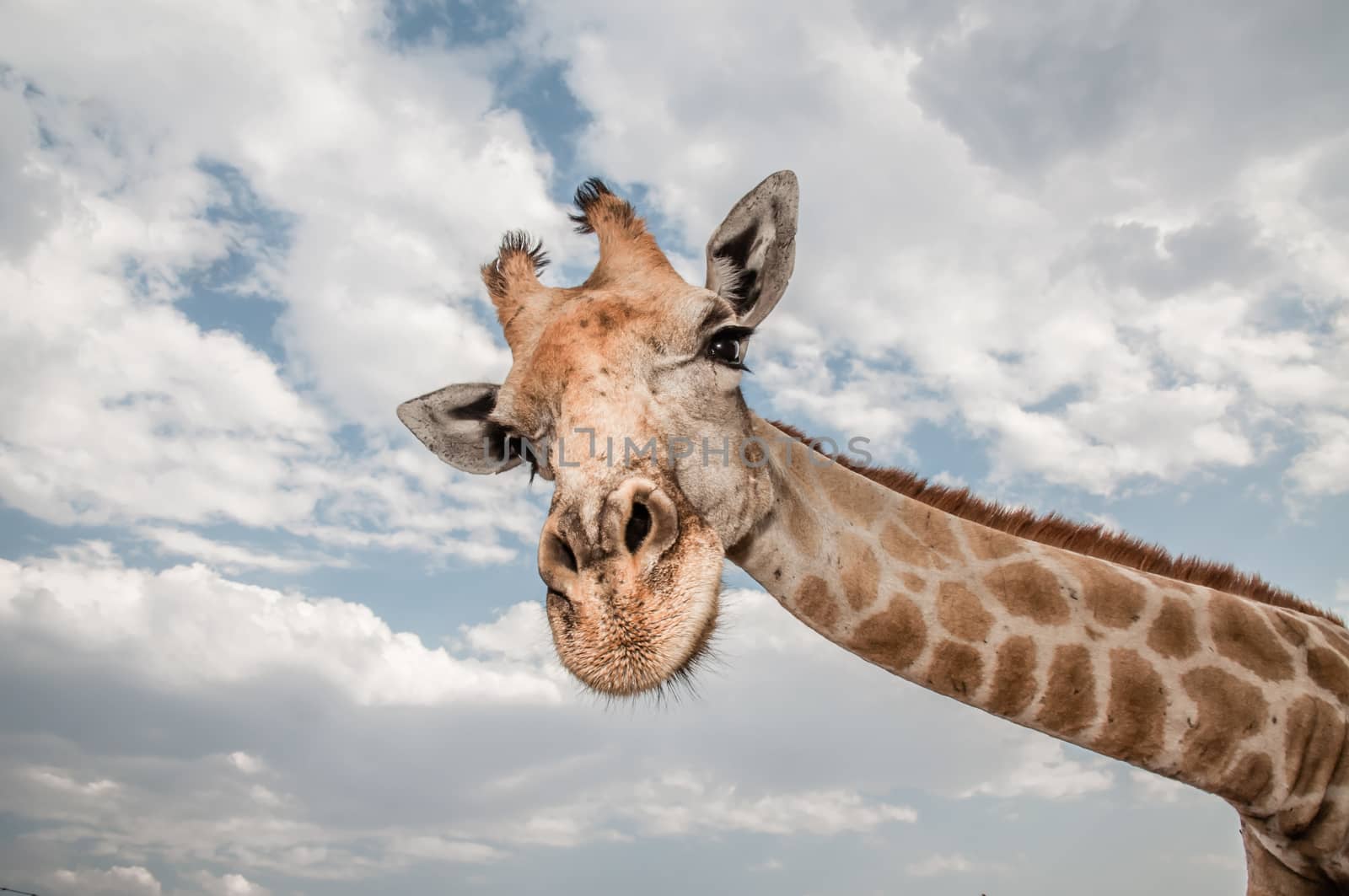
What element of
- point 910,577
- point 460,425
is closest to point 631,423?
point 910,577

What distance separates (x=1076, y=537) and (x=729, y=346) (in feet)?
9.73

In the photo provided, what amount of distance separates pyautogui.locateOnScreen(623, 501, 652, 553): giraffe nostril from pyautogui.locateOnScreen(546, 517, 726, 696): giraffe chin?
10 cm

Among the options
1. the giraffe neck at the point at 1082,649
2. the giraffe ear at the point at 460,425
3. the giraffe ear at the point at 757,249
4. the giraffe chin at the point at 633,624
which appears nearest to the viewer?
the giraffe chin at the point at 633,624

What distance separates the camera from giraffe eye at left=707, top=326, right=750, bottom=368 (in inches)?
207

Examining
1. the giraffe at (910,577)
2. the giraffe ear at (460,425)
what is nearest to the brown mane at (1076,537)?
the giraffe at (910,577)

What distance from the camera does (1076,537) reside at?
6227 mm

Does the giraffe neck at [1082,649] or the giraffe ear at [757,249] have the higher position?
the giraffe ear at [757,249]

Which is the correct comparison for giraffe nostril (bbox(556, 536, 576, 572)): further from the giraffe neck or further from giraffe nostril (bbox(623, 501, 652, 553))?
the giraffe neck

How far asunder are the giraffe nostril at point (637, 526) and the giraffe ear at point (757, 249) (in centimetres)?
190

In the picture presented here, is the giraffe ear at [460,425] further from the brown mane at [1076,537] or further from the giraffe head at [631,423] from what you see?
the brown mane at [1076,537]

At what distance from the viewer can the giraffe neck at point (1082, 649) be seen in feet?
16.8

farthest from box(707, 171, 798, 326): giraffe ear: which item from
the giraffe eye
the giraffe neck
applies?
the giraffe neck

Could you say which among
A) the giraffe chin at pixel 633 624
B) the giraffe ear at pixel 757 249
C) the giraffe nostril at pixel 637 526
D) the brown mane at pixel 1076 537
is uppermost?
the giraffe ear at pixel 757 249

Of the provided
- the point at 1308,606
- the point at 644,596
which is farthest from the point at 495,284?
the point at 1308,606
